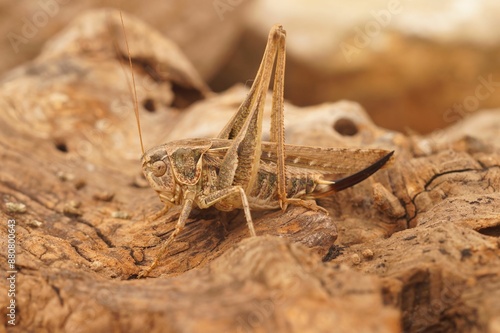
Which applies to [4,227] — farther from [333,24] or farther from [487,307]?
[333,24]

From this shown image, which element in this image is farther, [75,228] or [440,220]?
[75,228]

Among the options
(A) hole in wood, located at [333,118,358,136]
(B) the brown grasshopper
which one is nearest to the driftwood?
(A) hole in wood, located at [333,118,358,136]

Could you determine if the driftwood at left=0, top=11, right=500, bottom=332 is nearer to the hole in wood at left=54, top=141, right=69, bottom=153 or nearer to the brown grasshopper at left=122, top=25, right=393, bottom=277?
the hole in wood at left=54, top=141, right=69, bottom=153

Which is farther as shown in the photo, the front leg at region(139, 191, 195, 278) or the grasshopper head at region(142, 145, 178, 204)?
the grasshopper head at region(142, 145, 178, 204)

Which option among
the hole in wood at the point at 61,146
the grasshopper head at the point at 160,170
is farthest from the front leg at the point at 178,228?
the hole in wood at the point at 61,146

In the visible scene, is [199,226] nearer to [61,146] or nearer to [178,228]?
[178,228]

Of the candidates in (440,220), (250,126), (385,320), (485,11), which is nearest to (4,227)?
(250,126)

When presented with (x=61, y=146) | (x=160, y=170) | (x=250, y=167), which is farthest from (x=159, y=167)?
(x=61, y=146)
